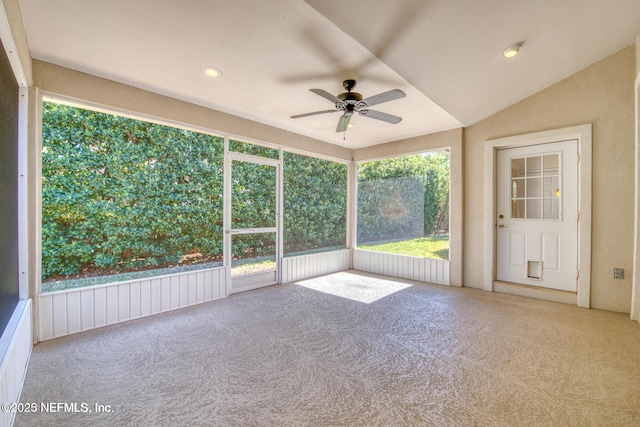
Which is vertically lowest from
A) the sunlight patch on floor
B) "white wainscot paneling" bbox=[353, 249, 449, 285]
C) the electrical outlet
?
the sunlight patch on floor

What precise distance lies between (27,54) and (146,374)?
Answer: 8.92 ft

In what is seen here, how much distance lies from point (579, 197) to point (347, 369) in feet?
11.7

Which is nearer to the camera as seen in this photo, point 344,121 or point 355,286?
point 344,121

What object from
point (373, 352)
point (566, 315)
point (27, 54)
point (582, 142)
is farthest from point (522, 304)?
point (27, 54)

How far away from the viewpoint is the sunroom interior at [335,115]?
2.07 meters

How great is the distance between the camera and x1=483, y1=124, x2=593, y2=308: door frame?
336 centimetres

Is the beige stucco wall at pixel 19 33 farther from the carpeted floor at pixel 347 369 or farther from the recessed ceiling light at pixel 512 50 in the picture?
the recessed ceiling light at pixel 512 50

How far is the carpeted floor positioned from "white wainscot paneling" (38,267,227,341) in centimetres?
12

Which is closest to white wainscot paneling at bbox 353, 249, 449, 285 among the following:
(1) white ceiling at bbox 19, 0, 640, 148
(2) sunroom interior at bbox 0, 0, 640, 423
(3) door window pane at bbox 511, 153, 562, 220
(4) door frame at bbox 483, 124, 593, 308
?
(2) sunroom interior at bbox 0, 0, 640, 423

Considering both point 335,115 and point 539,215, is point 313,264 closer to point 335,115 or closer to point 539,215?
point 335,115

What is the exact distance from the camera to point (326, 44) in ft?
7.47

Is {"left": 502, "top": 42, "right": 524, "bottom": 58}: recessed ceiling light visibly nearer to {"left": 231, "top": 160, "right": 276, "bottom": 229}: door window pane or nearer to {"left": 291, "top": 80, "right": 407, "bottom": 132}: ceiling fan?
{"left": 291, "top": 80, "right": 407, "bottom": 132}: ceiling fan

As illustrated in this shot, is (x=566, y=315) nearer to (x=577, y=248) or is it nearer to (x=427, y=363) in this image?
(x=577, y=248)

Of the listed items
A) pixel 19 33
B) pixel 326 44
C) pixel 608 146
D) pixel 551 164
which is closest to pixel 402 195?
pixel 551 164
